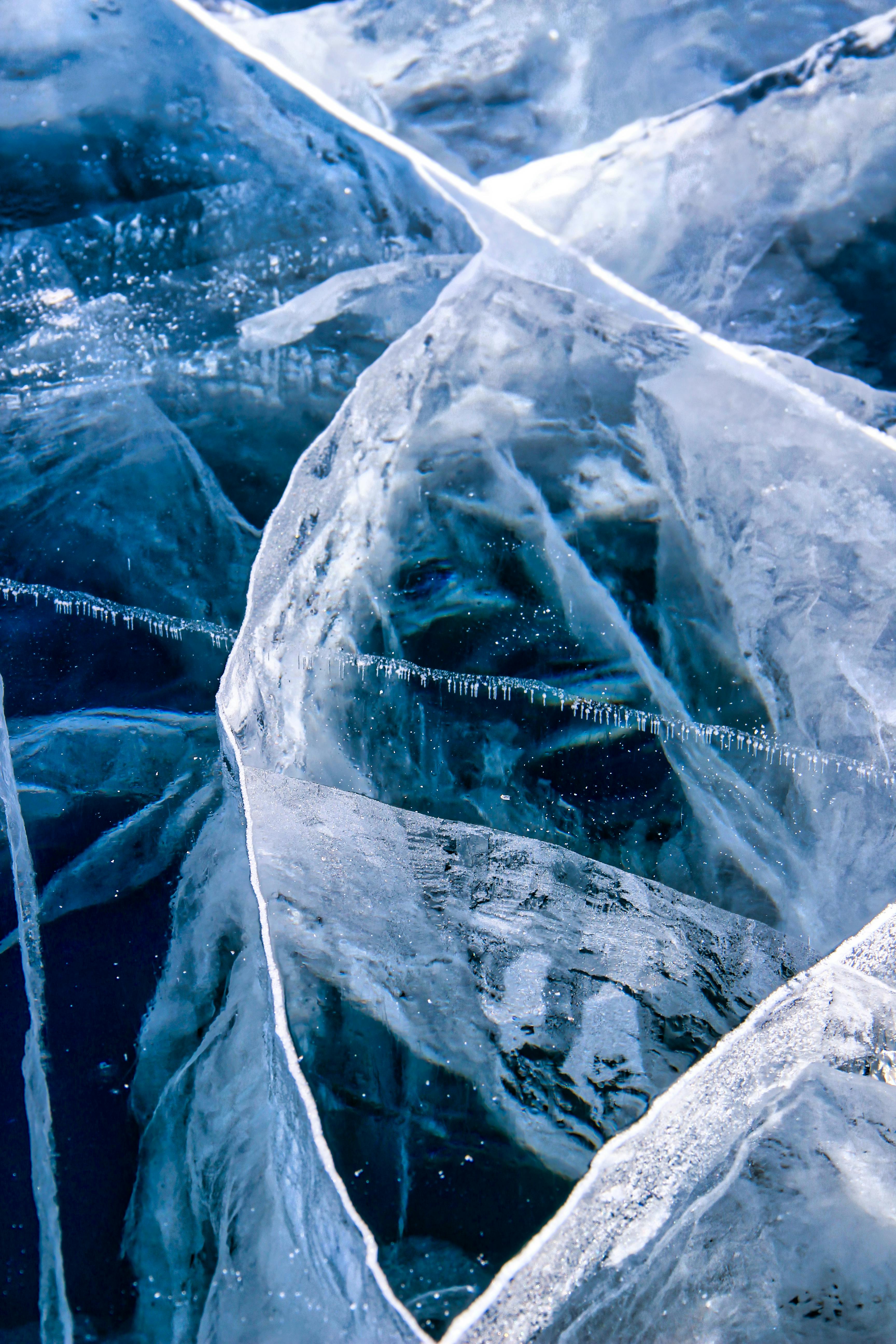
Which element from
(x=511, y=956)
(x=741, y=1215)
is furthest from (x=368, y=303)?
(x=741, y=1215)

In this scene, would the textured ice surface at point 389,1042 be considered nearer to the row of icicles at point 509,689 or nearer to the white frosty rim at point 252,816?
the white frosty rim at point 252,816

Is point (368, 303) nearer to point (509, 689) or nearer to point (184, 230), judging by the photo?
point (184, 230)

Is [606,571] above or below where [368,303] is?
below

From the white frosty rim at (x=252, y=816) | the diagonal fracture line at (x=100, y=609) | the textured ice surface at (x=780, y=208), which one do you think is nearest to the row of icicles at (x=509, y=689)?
the diagonal fracture line at (x=100, y=609)

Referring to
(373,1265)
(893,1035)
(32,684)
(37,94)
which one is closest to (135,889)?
(32,684)

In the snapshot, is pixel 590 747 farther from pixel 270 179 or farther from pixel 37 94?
pixel 37 94
